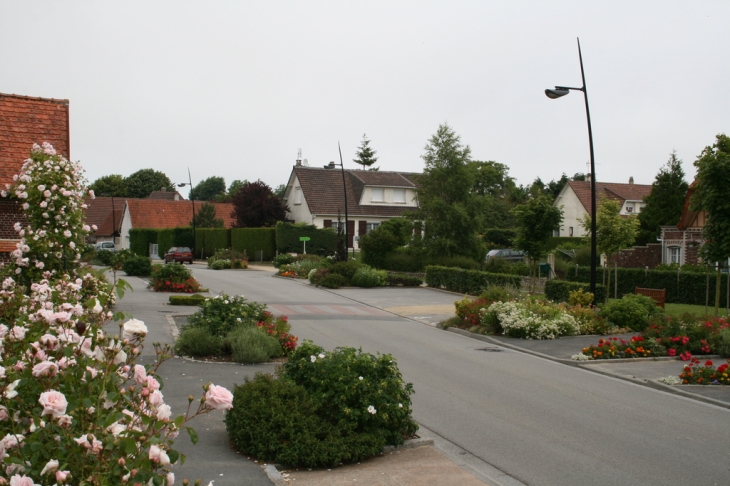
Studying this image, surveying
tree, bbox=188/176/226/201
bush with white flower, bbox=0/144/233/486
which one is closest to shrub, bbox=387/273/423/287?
bush with white flower, bbox=0/144/233/486

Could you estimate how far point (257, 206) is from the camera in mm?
62062

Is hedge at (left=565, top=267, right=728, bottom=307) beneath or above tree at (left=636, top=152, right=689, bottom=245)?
beneath

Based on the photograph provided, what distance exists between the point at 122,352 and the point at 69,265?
44.5ft

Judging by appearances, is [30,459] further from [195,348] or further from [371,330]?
[371,330]

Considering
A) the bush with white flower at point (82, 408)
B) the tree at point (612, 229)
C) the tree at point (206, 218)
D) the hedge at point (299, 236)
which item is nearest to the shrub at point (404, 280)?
the tree at point (612, 229)

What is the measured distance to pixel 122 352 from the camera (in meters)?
4.20

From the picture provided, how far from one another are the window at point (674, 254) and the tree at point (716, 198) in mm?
22290

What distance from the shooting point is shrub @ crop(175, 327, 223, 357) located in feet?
44.8

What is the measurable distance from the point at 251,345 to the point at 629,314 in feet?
36.9

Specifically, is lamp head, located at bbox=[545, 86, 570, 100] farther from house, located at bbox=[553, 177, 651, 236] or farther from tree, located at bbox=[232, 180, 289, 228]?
tree, located at bbox=[232, 180, 289, 228]

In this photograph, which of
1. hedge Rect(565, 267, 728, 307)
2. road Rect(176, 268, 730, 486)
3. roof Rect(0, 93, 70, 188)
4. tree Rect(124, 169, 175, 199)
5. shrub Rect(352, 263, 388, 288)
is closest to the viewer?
road Rect(176, 268, 730, 486)

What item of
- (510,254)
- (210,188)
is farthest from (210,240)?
(210,188)

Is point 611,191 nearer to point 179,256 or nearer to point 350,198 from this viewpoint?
point 350,198

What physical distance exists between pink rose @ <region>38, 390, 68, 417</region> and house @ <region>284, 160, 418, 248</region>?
55.7 meters
